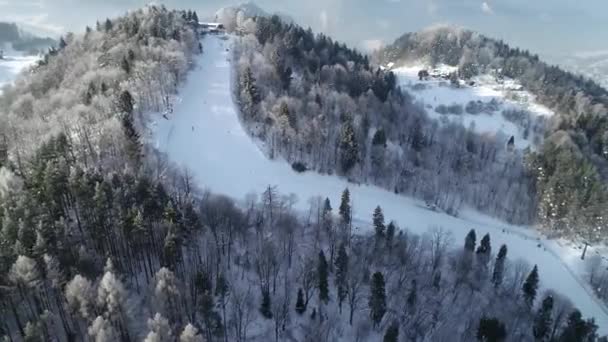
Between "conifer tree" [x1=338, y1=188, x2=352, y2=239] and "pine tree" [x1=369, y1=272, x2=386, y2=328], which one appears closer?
"pine tree" [x1=369, y1=272, x2=386, y2=328]

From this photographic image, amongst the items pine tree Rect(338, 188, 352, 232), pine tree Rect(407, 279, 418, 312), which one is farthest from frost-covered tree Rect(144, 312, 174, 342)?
pine tree Rect(338, 188, 352, 232)

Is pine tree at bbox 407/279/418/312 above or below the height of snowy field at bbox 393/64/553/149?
below

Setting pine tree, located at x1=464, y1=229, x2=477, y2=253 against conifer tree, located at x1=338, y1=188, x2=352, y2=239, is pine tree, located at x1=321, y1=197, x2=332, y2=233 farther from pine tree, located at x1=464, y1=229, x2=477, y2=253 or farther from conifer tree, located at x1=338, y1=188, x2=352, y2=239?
pine tree, located at x1=464, y1=229, x2=477, y2=253

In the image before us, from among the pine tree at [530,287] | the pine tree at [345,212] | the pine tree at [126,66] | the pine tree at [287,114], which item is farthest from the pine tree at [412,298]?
the pine tree at [126,66]

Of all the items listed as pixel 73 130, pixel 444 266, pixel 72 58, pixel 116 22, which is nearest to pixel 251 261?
pixel 444 266

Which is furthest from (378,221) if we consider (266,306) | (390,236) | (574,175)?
(574,175)

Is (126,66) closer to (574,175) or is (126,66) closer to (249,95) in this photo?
(249,95)
